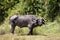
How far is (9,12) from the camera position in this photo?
14812 millimetres

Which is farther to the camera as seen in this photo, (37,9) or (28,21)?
(37,9)

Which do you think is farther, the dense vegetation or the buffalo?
the dense vegetation

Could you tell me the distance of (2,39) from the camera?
948cm

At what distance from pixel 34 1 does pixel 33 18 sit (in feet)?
11.5

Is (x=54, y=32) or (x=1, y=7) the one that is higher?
(x=1, y=7)

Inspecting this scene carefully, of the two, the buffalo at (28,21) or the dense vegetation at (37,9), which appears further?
the dense vegetation at (37,9)

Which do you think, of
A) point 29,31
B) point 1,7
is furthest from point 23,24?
point 1,7

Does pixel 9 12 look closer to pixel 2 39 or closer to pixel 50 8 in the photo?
pixel 50 8

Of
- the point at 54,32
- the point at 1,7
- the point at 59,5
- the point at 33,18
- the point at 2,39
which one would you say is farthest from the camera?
the point at 1,7

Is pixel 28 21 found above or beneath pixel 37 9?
beneath

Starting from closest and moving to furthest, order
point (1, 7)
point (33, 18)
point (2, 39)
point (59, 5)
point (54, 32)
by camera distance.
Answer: point (2, 39)
point (33, 18)
point (54, 32)
point (59, 5)
point (1, 7)

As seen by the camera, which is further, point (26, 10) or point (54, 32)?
point (26, 10)

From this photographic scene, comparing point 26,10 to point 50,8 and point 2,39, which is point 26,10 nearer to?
point 50,8

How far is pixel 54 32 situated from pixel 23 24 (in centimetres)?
174
